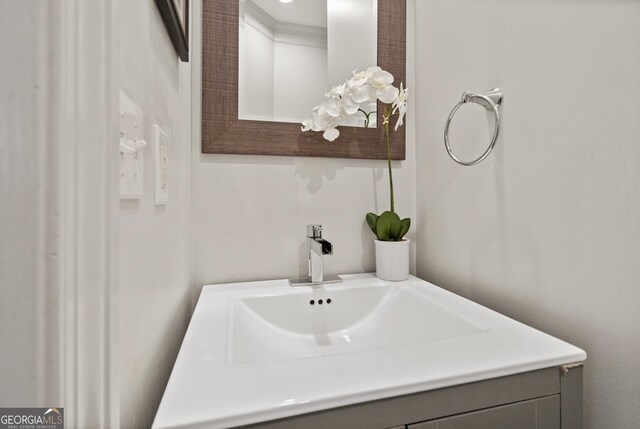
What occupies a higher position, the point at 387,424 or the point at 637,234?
the point at 637,234

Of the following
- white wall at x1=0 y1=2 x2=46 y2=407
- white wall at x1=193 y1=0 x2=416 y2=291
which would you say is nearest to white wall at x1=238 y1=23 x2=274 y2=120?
white wall at x1=193 y1=0 x2=416 y2=291

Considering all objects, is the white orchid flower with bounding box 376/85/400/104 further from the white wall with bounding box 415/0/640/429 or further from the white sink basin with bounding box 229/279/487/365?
the white sink basin with bounding box 229/279/487/365

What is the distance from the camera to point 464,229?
2.97 feet

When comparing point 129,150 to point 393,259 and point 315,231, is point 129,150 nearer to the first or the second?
point 315,231

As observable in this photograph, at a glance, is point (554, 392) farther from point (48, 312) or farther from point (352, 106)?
point (352, 106)

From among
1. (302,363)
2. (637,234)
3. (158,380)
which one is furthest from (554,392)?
(158,380)

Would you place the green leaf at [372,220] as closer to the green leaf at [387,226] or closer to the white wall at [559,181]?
the green leaf at [387,226]

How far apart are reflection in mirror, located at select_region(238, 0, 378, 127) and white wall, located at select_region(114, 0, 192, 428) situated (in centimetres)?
25

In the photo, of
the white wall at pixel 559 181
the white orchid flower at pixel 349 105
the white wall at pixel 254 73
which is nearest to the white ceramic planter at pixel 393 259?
the white wall at pixel 559 181

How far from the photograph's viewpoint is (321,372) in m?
0.46

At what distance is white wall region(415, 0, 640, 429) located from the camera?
534mm

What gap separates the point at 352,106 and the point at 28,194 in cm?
86
